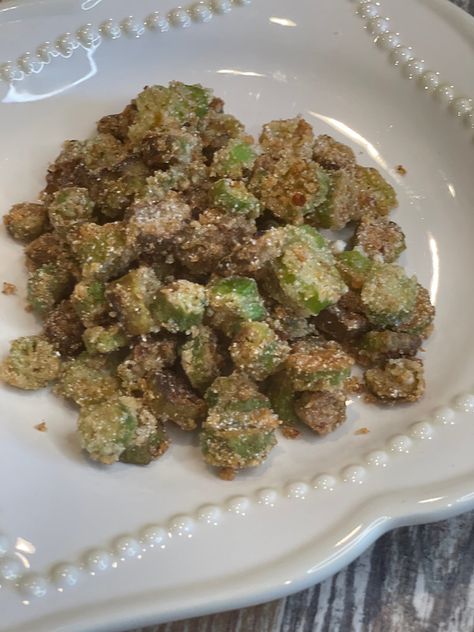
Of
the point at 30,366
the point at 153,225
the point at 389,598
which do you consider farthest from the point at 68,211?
the point at 389,598

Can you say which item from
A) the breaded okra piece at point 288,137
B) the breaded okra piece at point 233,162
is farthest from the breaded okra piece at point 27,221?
the breaded okra piece at point 288,137

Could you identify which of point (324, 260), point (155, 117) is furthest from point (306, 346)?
point (155, 117)

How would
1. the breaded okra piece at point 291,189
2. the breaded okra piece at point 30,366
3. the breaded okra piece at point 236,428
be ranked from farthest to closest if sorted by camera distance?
the breaded okra piece at point 291,189
the breaded okra piece at point 30,366
the breaded okra piece at point 236,428

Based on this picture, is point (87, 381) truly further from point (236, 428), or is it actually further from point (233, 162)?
point (233, 162)

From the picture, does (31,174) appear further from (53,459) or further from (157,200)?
(53,459)

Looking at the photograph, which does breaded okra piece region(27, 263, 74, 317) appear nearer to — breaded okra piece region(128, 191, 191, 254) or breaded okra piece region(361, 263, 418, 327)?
Answer: breaded okra piece region(128, 191, 191, 254)

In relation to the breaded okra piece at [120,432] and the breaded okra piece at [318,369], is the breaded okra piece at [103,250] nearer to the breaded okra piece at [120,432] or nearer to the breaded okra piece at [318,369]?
the breaded okra piece at [120,432]

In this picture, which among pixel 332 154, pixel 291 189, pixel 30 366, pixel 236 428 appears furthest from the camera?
pixel 332 154

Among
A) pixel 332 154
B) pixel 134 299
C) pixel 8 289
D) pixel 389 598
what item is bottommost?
pixel 8 289
